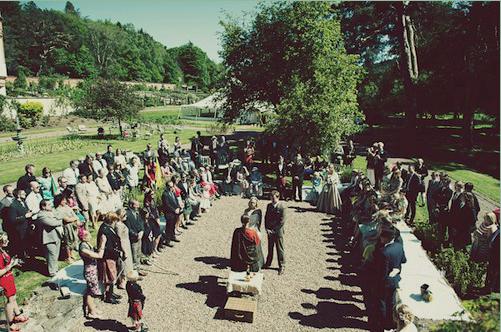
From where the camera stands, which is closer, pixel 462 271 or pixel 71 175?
pixel 462 271

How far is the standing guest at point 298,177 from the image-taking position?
1506cm

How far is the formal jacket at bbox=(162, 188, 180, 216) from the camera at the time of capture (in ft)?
35.1

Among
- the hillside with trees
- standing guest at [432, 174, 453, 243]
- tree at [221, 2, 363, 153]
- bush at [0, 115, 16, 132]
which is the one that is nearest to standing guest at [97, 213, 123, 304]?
standing guest at [432, 174, 453, 243]

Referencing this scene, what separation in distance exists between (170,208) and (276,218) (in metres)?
3.53

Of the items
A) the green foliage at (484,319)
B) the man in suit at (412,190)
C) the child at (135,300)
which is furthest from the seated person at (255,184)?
the green foliage at (484,319)

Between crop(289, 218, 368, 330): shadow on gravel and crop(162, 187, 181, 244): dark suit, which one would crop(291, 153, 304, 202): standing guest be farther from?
crop(162, 187, 181, 244): dark suit

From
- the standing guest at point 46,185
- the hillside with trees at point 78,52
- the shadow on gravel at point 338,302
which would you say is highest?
the hillside with trees at point 78,52

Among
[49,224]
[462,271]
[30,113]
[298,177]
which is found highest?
[30,113]

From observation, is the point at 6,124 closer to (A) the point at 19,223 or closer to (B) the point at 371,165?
(A) the point at 19,223

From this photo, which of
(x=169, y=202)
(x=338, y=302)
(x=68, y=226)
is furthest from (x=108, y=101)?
(x=338, y=302)

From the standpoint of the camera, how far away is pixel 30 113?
38.2m

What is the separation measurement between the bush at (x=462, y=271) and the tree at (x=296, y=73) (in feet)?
28.6

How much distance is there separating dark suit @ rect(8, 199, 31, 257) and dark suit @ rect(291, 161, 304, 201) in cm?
972

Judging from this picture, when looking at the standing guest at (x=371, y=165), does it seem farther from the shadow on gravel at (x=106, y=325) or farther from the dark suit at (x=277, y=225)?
the shadow on gravel at (x=106, y=325)
